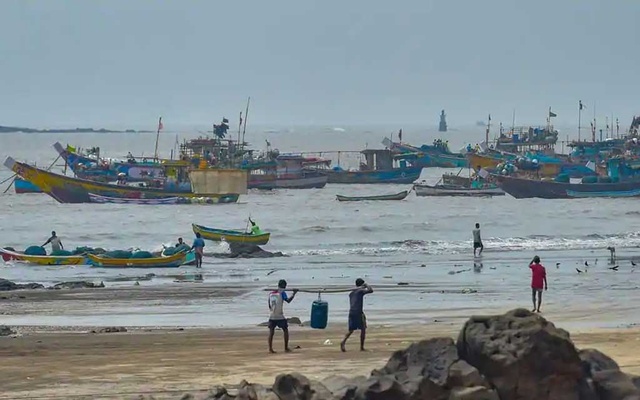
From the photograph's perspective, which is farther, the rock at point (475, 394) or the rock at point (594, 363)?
the rock at point (594, 363)

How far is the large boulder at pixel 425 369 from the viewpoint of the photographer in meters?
11.7

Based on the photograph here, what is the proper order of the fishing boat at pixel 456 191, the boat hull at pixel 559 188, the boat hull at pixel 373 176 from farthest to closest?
the boat hull at pixel 373 176 < the fishing boat at pixel 456 191 < the boat hull at pixel 559 188

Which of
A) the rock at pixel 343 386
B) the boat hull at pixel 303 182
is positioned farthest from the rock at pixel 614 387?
the boat hull at pixel 303 182

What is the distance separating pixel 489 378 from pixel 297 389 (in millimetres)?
1747

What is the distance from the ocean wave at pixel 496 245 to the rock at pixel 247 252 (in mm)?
1983

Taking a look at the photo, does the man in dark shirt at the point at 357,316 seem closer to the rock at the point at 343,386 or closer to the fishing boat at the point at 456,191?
the rock at the point at 343,386

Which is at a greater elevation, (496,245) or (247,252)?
(496,245)

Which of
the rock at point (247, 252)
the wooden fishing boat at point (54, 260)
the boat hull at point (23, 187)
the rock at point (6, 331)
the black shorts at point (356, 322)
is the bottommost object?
the rock at point (6, 331)

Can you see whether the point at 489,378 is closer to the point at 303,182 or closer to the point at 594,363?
the point at 594,363

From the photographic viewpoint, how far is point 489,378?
1182cm

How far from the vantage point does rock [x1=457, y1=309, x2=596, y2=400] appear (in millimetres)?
11719

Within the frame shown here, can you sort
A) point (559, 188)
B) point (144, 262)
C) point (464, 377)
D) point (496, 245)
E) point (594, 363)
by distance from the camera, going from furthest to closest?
point (559, 188), point (496, 245), point (144, 262), point (594, 363), point (464, 377)

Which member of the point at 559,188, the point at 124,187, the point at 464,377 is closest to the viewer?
the point at 464,377

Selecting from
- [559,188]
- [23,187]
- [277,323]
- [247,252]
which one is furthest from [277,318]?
[23,187]
